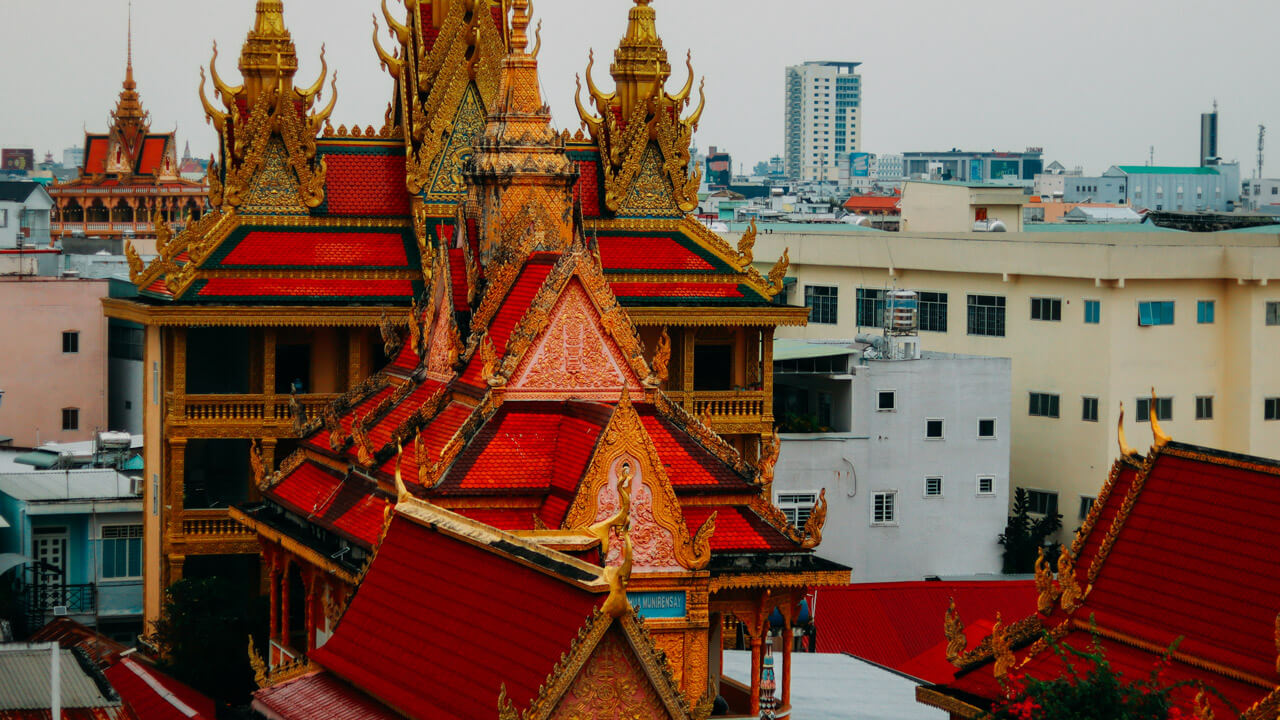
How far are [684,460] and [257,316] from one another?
13441mm

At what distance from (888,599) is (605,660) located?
92.0 feet

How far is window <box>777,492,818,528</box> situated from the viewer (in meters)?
52.5

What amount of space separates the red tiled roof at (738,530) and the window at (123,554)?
21.2 m

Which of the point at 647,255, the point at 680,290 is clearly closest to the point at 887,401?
the point at 680,290

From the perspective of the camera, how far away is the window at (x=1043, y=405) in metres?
60.9

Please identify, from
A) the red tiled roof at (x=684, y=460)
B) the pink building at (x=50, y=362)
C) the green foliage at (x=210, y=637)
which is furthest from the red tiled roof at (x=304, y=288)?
the pink building at (x=50, y=362)

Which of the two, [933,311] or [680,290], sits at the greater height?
[933,311]

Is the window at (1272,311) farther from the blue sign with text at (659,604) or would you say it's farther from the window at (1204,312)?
the blue sign with text at (659,604)

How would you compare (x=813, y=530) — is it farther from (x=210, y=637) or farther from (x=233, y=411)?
(x=233, y=411)

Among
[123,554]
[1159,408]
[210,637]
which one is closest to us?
[210,637]

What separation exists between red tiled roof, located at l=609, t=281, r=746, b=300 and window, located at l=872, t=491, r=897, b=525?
10.6m

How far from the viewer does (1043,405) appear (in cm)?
6125

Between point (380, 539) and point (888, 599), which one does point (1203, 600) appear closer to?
point (380, 539)

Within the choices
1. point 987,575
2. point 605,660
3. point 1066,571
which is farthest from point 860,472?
point 605,660
